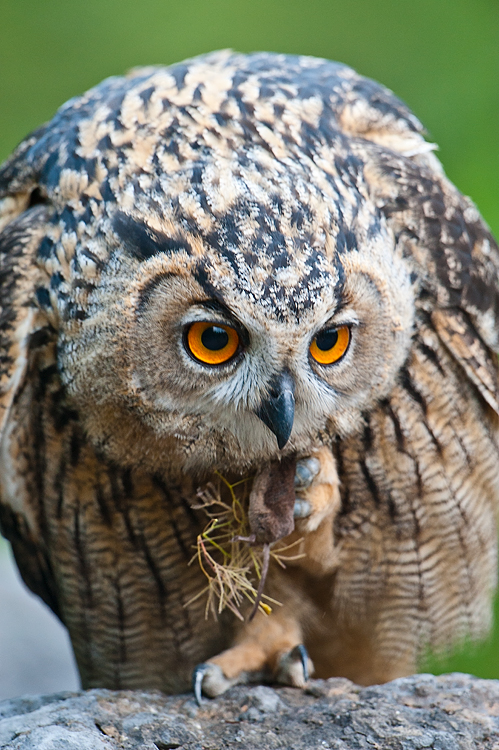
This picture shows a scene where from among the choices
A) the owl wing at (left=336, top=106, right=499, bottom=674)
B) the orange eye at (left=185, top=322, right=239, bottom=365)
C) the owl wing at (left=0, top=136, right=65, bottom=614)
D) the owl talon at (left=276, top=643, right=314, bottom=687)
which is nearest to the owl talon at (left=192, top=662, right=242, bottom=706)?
the owl talon at (left=276, top=643, right=314, bottom=687)

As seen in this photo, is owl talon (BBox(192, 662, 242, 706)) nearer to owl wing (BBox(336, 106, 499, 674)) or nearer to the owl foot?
the owl foot

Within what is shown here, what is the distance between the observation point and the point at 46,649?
4.82 m

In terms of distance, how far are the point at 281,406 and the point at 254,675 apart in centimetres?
97

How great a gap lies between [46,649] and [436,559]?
2953mm

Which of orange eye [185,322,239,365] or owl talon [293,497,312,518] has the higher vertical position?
orange eye [185,322,239,365]

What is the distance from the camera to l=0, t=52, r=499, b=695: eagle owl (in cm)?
187

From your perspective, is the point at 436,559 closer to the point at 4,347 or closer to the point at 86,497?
the point at 86,497

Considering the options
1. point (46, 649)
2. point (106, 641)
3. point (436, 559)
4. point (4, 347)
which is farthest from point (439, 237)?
point (46, 649)

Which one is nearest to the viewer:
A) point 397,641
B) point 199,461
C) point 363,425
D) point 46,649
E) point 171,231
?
point 171,231

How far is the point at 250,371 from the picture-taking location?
1864mm

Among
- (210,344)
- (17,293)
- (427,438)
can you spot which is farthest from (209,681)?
(17,293)

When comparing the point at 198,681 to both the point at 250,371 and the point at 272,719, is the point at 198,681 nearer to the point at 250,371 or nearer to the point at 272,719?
the point at 272,719

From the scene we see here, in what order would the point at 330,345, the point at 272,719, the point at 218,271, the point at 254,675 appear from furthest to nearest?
the point at 254,675
the point at 272,719
the point at 330,345
the point at 218,271

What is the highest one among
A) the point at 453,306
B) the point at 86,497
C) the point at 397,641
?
the point at 453,306
